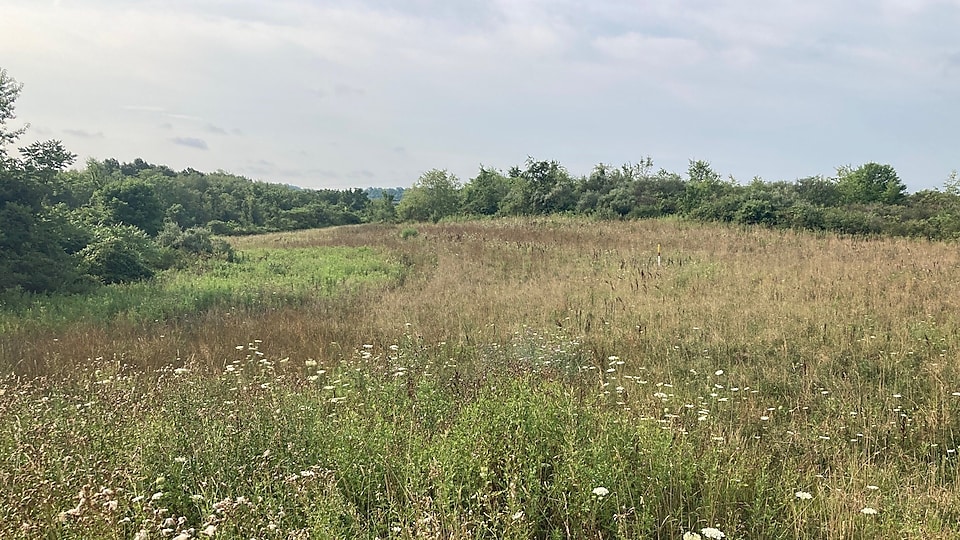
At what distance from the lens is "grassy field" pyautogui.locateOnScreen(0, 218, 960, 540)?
8.57ft

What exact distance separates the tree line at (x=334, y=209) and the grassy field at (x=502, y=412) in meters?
2.17

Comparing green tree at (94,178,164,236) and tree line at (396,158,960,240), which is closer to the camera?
tree line at (396,158,960,240)

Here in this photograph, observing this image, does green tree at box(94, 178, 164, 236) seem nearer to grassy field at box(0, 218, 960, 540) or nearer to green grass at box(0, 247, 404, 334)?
green grass at box(0, 247, 404, 334)

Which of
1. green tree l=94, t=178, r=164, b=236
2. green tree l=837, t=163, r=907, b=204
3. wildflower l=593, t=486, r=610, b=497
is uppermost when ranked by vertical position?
green tree l=837, t=163, r=907, b=204

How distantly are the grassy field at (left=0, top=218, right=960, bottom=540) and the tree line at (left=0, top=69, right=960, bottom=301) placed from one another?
2174mm

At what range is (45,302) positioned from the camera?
10.4 m

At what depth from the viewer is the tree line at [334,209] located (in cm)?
1148

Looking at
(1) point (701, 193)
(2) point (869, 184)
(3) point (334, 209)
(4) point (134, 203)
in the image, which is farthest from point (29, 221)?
(3) point (334, 209)

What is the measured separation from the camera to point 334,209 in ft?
233

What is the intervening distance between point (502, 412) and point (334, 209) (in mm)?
71216

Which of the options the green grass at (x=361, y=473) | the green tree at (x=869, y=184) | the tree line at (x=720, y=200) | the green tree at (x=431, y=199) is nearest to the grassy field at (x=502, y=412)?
the green grass at (x=361, y=473)

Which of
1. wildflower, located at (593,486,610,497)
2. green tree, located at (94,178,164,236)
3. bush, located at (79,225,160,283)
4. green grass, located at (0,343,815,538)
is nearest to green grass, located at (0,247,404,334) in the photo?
bush, located at (79,225,160,283)

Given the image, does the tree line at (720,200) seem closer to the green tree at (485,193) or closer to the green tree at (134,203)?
the green tree at (485,193)

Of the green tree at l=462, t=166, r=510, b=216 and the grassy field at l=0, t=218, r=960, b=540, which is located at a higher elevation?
the green tree at l=462, t=166, r=510, b=216
